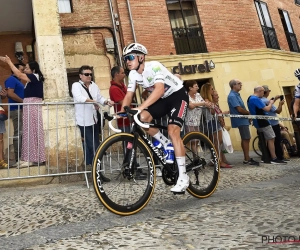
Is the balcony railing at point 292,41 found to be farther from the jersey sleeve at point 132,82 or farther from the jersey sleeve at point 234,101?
the jersey sleeve at point 132,82

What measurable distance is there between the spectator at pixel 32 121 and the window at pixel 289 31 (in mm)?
14258

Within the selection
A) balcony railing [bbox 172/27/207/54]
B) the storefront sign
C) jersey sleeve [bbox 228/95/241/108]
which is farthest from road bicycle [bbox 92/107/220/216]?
balcony railing [bbox 172/27/207/54]

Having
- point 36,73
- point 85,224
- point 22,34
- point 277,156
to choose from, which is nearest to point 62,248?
point 85,224

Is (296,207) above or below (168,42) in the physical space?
below

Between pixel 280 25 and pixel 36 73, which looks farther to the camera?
pixel 280 25

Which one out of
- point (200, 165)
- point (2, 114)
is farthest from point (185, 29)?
point (200, 165)

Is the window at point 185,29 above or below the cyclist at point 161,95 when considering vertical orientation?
above

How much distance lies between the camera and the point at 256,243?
183 cm

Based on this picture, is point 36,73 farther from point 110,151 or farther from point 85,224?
point 85,224

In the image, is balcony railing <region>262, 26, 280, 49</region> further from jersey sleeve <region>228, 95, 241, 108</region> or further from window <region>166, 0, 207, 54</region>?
jersey sleeve <region>228, 95, 241, 108</region>

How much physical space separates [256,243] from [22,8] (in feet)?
29.5

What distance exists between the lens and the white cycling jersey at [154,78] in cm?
298

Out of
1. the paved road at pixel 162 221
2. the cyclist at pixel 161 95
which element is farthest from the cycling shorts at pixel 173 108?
the paved road at pixel 162 221

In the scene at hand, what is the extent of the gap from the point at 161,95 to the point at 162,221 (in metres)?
1.14
